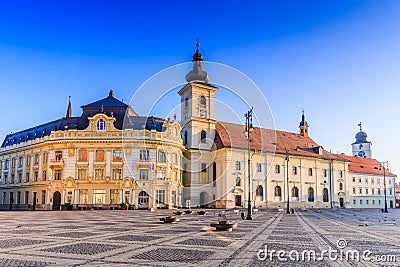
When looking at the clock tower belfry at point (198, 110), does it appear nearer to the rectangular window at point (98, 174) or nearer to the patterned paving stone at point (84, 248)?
the rectangular window at point (98, 174)

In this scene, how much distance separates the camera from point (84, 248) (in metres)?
13.6

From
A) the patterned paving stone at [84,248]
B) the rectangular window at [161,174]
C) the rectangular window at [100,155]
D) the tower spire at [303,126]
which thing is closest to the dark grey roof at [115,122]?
the rectangular window at [100,155]

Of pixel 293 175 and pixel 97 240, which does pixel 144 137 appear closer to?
pixel 293 175

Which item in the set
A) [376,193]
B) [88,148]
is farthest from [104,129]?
[376,193]

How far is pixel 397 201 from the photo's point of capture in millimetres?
110125

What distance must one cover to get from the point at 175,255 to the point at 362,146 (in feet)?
434

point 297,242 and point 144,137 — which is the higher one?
point 144,137

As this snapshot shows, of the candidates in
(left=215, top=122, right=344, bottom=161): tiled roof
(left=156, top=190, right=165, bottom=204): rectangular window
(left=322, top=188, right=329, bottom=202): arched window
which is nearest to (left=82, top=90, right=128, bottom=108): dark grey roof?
(left=156, top=190, right=165, bottom=204): rectangular window

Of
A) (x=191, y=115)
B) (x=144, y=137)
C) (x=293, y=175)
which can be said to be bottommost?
(x=293, y=175)

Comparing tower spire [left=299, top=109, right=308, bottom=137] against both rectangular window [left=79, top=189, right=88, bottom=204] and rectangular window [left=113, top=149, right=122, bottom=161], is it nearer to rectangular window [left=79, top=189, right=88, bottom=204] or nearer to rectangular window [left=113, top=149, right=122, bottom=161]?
rectangular window [left=113, top=149, right=122, bottom=161]

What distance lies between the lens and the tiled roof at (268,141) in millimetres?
75375

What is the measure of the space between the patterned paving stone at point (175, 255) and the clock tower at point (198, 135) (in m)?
58.0

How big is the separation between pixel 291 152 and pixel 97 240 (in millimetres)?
69088

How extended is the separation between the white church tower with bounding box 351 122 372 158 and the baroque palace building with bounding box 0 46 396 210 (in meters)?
41.8
